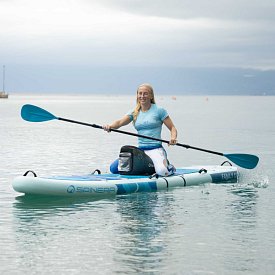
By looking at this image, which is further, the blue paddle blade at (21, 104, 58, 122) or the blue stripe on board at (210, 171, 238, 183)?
the blue stripe on board at (210, 171, 238, 183)

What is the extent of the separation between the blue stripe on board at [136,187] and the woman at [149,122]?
0.45 metres

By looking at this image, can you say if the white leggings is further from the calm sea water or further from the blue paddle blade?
the blue paddle blade

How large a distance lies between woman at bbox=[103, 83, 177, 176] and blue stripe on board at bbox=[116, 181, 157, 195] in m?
0.45

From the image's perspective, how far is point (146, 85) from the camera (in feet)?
50.0

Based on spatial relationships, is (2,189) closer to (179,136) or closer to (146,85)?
(146,85)

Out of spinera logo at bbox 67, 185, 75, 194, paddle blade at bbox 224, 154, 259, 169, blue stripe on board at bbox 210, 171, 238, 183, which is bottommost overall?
spinera logo at bbox 67, 185, 75, 194

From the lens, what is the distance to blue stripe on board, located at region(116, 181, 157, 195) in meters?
14.7

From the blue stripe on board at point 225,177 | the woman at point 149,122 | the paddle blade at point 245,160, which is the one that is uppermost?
the woman at point 149,122

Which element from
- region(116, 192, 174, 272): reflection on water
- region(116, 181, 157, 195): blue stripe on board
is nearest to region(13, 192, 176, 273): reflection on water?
region(116, 192, 174, 272): reflection on water

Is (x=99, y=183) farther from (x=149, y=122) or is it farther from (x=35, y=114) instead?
(x=35, y=114)

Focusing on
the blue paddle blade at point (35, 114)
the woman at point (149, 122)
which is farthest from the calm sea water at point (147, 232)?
the blue paddle blade at point (35, 114)

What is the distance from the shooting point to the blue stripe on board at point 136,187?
48.3 ft

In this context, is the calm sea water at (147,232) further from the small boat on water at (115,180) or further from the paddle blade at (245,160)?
the paddle blade at (245,160)

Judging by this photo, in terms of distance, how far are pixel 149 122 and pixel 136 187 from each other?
1.35 m
